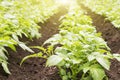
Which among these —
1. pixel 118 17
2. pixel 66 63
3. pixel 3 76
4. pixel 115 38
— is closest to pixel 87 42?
pixel 66 63

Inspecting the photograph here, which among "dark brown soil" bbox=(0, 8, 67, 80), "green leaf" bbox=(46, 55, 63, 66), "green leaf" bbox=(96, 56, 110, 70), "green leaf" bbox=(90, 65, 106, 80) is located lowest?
"green leaf" bbox=(90, 65, 106, 80)

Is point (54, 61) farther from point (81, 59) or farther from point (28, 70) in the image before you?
point (28, 70)

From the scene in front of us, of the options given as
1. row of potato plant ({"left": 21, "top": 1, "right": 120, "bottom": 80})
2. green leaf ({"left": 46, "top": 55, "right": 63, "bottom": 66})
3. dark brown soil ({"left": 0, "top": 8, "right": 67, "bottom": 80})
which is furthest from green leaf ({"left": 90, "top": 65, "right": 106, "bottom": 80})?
dark brown soil ({"left": 0, "top": 8, "right": 67, "bottom": 80})

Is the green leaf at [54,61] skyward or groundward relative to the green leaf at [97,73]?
skyward

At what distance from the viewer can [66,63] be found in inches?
115

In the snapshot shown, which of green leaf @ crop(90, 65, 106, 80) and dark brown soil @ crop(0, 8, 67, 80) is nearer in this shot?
green leaf @ crop(90, 65, 106, 80)

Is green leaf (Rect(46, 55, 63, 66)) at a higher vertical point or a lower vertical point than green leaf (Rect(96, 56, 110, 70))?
higher

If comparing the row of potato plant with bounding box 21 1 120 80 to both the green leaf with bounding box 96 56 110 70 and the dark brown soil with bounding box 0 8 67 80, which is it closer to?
the green leaf with bounding box 96 56 110 70

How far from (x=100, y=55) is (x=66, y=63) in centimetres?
40

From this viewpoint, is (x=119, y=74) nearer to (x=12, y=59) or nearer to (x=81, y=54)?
(x=81, y=54)

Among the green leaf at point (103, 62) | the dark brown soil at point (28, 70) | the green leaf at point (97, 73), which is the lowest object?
the green leaf at point (97, 73)

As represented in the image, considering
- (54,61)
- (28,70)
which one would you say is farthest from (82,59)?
(28,70)

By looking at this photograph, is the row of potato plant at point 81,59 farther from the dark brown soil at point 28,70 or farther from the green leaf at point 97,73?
the dark brown soil at point 28,70

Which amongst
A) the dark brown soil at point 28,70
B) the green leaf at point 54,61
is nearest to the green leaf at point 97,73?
the green leaf at point 54,61
